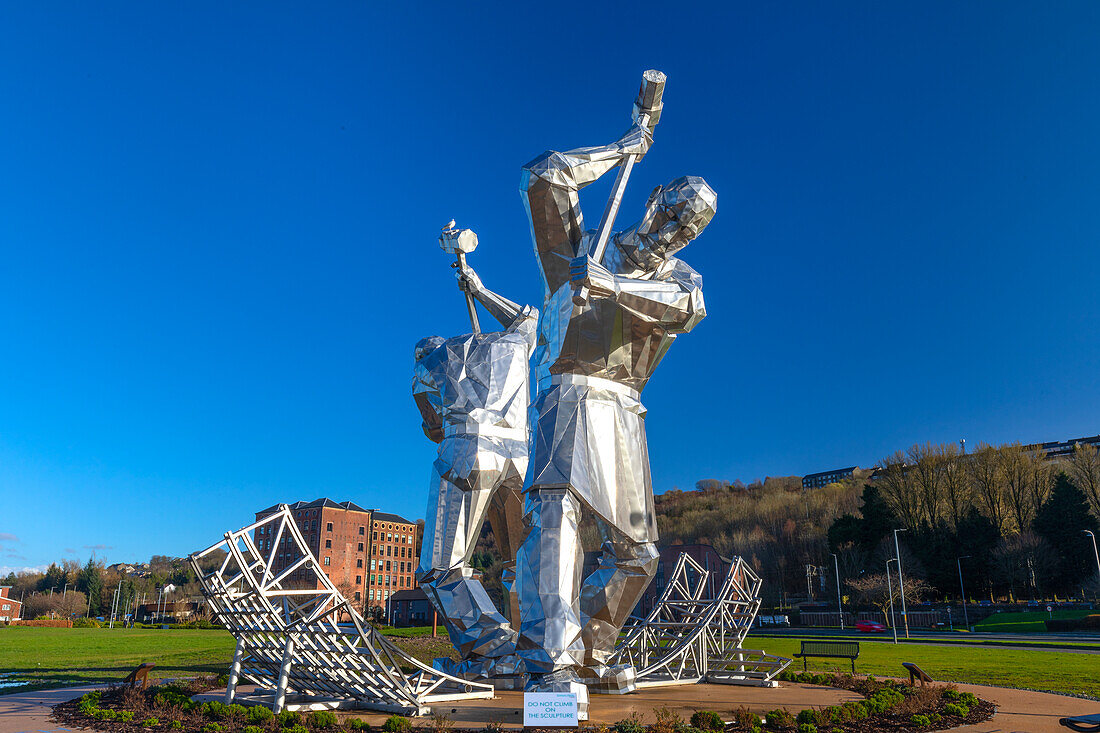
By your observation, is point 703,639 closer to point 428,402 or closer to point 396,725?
point 428,402

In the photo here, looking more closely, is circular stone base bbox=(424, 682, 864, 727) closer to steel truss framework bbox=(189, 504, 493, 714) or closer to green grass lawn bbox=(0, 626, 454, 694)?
steel truss framework bbox=(189, 504, 493, 714)

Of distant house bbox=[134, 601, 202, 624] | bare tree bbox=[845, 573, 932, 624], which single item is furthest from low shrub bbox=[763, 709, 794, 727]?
distant house bbox=[134, 601, 202, 624]

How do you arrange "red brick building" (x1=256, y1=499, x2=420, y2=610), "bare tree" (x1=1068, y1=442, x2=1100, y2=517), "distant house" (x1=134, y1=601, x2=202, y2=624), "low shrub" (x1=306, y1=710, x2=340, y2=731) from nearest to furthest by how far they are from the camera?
"low shrub" (x1=306, y1=710, x2=340, y2=731) → "bare tree" (x1=1068, y1=442, x2=1100, y2=517) → "distant house" (x1=134, y1=601, x2=202, y2=624) → "red brick building" (x1=256, y1=499, x2=420, y2=610)

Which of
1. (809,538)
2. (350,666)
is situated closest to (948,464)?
(809,538)

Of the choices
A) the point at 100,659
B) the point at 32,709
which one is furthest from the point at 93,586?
the point at 32,709

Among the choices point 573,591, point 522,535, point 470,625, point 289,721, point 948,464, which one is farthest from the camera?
point 948,464

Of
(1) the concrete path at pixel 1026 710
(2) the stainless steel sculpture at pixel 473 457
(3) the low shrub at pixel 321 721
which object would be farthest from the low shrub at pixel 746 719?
(3) the low shrub at pixel 321 721

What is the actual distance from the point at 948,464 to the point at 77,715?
66.1 m

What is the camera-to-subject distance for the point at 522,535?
17172 mm

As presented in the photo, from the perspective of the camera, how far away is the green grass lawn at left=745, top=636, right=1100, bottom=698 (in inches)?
683

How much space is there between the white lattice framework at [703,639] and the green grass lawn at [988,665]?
15.5 ft

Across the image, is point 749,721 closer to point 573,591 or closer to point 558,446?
point 573,591

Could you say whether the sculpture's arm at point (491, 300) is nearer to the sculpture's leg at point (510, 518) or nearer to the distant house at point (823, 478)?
the sculpture's leg at point (510, 518)

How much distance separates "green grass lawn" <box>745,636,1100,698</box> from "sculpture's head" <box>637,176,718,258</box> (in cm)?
1227
